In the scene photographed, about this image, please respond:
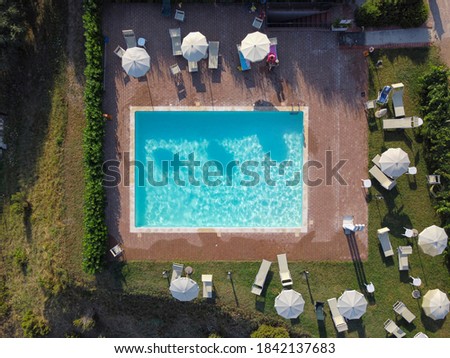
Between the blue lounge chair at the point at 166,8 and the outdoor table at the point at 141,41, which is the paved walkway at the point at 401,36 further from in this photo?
the outdoor table at the point at 141,41

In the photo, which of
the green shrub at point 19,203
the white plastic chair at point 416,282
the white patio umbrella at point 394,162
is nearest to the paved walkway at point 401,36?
the white patio umbrella at point 394,162

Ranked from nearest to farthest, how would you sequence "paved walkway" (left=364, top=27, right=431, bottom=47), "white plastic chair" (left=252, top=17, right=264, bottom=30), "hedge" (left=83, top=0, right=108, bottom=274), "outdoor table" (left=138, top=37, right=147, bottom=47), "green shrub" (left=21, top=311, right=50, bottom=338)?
1. "hedge" (left=83, top=0, right=108, bottom=274)
2. "outdoor table" (left=138, top=37, right=147, bottom=47)
3. "white plastic chair" (left=252, top=17, right=264, bottom=30)
4. "paved walkway" (left=364, top=27, right=431, bottom=47)
5. "green shrub" (left=21, top=311, right=50, bottom=338)

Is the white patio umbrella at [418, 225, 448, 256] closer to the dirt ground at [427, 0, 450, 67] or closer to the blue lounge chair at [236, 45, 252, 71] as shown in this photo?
the dirt ground at [427, 0, 450, 67]

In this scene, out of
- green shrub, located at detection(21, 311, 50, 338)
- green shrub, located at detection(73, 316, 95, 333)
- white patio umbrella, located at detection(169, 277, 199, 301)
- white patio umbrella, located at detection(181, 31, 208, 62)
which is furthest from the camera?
green shrub, located at detection(21, 311, 50, 338)

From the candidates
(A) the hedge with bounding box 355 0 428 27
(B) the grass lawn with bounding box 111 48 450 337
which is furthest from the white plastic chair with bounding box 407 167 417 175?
(A) the hedge with bounding box 355 0 428 27

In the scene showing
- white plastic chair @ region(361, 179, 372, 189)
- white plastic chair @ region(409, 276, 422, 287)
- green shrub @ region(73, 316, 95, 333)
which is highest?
white plastic chair @ region(361, 179, 372, 189)

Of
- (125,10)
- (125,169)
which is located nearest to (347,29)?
(125,10)

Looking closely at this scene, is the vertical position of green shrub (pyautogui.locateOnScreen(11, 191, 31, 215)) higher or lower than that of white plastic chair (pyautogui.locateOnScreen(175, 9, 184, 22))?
lower

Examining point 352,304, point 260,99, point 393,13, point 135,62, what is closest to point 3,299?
point 135,62

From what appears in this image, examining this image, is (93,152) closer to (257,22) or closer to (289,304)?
(257,22)
